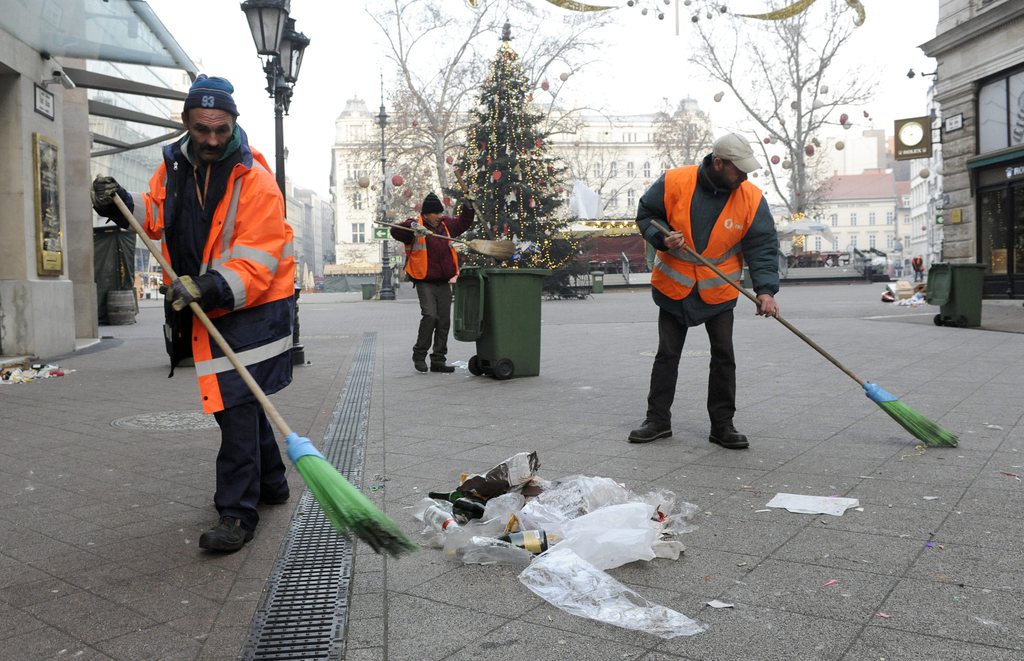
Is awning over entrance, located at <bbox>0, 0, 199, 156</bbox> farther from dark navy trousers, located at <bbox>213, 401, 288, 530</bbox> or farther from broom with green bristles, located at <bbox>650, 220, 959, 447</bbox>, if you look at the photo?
broom with green bristles, located at <bbox>650, 220, 959, 447</bbox>

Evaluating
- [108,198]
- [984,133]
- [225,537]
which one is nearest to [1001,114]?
[984,133]

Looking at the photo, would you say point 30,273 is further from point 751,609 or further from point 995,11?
point 995,11

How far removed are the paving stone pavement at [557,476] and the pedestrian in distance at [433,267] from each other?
919 mm

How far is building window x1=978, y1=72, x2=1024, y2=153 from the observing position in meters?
18.7

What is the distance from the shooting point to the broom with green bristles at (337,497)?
2.83 m

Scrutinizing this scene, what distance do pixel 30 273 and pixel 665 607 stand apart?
10009mm

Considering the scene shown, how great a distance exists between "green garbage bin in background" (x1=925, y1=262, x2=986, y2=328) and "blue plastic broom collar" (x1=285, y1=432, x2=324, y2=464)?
12.4m

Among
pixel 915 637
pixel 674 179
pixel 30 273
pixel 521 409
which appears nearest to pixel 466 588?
pixel 915 637

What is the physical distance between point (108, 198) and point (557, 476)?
240 cm

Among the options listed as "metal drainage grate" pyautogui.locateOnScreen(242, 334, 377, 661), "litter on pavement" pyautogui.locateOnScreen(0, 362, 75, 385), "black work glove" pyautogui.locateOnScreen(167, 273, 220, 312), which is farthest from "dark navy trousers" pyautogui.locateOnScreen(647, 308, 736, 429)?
"litter on pavement" pyautogui.locateOnScreen(0, 362, 75, 385)

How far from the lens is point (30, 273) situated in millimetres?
10516

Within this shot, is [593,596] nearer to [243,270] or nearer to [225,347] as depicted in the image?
[225,347]

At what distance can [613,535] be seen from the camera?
3201mm

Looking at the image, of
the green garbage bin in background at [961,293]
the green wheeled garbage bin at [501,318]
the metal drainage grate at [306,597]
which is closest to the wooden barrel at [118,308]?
the green wheeled garbage bin at [501,318]
